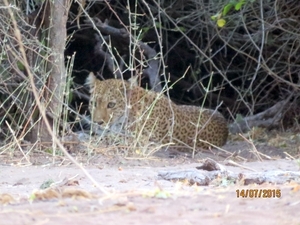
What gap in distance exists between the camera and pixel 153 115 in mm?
7309

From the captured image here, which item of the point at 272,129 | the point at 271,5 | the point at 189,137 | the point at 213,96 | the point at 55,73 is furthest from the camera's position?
the point at 213,96

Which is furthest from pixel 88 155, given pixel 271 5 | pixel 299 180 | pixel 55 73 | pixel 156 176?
pixel 271 5

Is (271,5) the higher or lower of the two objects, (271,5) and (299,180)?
the higher

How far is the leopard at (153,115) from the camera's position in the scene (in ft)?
23.6

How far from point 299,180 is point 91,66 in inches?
251

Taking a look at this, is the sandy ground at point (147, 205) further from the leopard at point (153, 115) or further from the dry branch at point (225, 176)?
the leopard at point (153, 115)

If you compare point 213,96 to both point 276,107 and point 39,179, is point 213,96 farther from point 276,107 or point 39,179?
point 39,179

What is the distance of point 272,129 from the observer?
28.8 ft

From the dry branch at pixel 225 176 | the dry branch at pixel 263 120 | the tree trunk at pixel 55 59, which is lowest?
the dry branch at pixel 263 120

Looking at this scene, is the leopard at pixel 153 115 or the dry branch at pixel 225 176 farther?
the leopard at pixel 153 115
